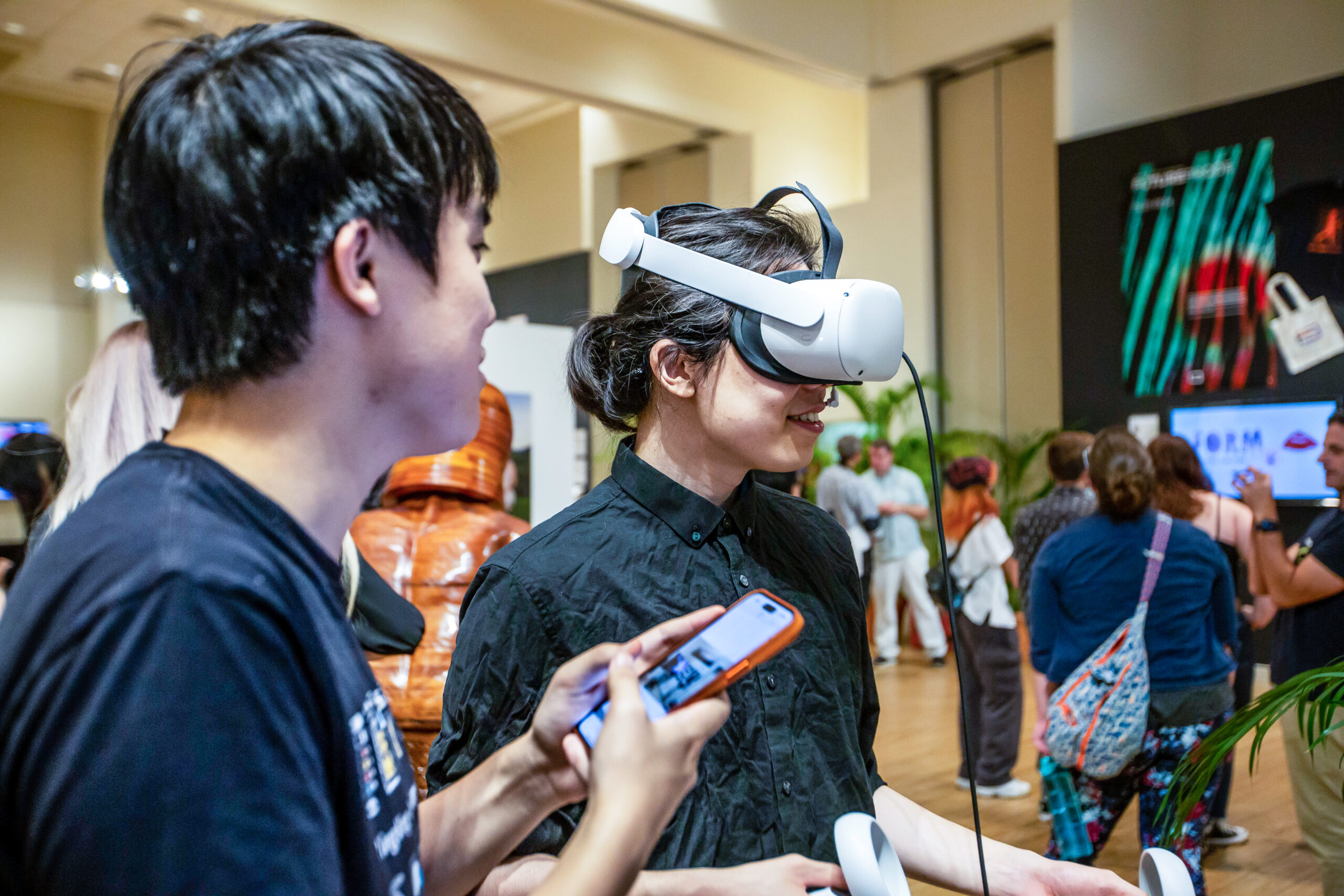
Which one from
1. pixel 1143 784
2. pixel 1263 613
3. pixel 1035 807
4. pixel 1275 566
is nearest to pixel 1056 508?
pixel 1263 613

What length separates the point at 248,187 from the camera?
2.14ft

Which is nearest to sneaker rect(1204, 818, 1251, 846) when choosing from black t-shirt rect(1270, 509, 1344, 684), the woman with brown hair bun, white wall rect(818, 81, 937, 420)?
the woman with brown hair bun

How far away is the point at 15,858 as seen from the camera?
0.55 meters

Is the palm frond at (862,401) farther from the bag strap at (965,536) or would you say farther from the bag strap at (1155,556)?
the bag strap at (1155,556)

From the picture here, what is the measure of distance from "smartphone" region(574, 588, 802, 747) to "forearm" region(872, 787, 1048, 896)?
20.8 inches

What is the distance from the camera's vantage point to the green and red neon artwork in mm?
7270

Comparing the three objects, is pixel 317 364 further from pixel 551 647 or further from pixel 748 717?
pixel 748 717

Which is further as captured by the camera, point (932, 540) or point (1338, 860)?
point (932, 540)

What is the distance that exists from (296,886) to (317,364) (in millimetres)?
307

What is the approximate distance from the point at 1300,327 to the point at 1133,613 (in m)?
4.76

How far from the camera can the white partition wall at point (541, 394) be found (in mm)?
4734

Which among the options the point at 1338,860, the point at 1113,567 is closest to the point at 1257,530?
the point at 1113,567

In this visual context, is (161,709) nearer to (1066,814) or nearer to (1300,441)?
(1066,814)

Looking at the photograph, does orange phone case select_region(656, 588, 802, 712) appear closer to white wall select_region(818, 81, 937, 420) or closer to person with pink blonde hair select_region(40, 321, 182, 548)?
person with pink blonde hair select_region(40, 321, 182, 548)
